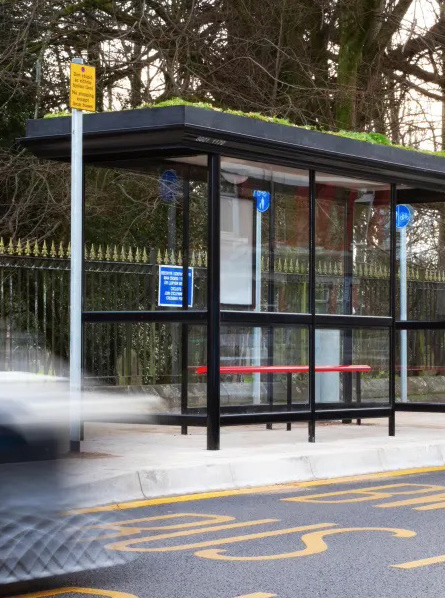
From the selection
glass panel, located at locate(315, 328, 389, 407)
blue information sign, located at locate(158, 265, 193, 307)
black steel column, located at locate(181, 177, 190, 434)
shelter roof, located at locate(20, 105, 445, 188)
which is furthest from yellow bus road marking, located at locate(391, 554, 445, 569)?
blue information sign, located at locate(158, 265, 193, 307)

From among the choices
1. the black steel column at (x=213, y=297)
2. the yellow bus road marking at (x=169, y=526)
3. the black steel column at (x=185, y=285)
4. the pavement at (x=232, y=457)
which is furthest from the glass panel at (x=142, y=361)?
the yellow bus road marking at (x=169, y=526)

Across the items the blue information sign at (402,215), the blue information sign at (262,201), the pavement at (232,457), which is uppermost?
the blue information sign at (402,215)

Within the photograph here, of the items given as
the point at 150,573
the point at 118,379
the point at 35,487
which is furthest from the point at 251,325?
the point at 35,487

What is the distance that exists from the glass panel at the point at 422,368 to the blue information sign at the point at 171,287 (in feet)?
12.1

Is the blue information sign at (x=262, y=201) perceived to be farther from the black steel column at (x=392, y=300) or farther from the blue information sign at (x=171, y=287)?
the black steel column at (x=392, y=300)

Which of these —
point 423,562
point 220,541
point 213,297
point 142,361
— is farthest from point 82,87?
point 423,562

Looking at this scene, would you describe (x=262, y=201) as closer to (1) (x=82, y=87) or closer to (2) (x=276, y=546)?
(1) (x=82, y=87)

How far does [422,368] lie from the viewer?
1584 cm

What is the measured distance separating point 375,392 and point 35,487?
27.9 feet

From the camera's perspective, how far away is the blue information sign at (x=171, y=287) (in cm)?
1306

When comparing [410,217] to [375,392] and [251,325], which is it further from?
[251,325]

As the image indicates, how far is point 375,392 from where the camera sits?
13.6 meters

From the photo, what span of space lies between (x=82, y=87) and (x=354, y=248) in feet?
12.9

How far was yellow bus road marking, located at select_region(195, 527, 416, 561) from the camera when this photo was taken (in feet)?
22.1
